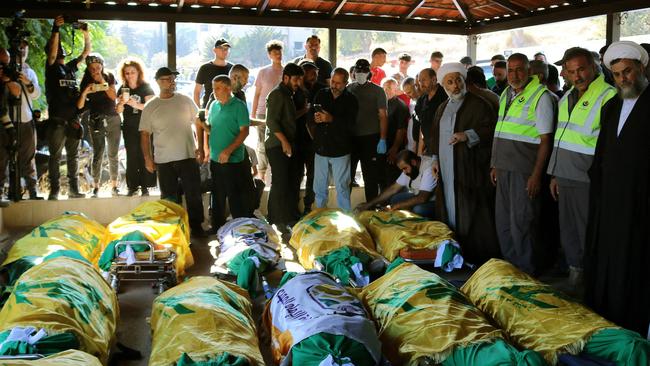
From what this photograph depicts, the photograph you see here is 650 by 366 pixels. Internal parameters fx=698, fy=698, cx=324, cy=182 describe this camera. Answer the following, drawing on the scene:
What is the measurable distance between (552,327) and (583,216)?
1878 millimetres

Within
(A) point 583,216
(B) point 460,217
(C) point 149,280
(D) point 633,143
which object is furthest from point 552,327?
(C) point 149,280

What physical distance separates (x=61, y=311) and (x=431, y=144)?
4.06m

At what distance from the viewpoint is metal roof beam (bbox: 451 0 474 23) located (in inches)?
404

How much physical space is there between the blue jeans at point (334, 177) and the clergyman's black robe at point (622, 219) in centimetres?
329

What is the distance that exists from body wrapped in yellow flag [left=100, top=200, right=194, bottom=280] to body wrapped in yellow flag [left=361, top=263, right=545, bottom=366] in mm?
2204

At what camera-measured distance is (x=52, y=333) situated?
339cm

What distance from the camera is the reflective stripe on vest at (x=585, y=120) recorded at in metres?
5.06

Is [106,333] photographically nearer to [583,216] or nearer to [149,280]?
[149,280]

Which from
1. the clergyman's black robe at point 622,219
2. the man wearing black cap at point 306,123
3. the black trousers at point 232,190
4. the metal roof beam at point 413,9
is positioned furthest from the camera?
the metal roof beam at point 413,9

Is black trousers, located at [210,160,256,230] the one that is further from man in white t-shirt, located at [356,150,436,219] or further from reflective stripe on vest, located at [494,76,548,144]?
reflective stripe on vest, located at [494,76,548,144]

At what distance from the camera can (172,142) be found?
7262 millimetres

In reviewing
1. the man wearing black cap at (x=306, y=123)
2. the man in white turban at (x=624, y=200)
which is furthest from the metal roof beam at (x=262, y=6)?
the man in white turban at (x=624, y=200)

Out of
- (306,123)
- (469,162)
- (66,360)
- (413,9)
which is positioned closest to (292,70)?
(306,123)

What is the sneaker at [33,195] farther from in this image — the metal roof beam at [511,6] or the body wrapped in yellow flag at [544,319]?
the metal roof beam at [511,6]
